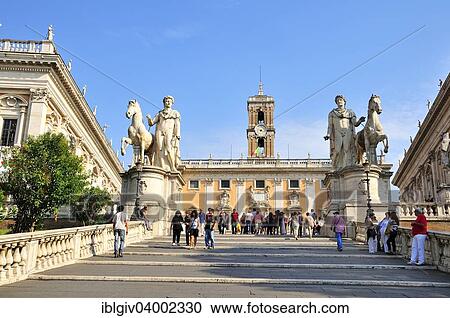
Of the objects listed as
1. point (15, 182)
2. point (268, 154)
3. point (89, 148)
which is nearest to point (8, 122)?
point (15, 182)

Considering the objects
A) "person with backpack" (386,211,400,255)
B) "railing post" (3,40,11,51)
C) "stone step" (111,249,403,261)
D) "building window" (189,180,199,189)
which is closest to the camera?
"stone step" (111,249,403,261)

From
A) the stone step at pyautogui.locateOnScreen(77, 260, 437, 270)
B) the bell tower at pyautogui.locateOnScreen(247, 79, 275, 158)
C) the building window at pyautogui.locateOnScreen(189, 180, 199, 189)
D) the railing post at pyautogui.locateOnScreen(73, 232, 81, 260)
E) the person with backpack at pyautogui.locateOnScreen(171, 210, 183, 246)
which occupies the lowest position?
the stone step at pyautogui.locateOnScreen(77, 260, 437, 270)

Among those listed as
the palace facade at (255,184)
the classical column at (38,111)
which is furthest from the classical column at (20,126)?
the palace facade at (255,184)

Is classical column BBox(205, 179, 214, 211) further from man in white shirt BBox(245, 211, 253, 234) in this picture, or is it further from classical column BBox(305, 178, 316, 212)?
man in white shirt BBox(245, 211, 253, 234)

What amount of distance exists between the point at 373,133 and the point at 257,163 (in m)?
37.4

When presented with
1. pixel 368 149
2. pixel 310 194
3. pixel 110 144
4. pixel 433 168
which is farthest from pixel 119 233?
pixel 110 144

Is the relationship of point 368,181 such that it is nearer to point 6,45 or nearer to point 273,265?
point 273,265

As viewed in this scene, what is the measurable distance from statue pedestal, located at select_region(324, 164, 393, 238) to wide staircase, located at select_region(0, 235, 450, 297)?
6122 mm

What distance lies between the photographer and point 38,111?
2773 centimetres

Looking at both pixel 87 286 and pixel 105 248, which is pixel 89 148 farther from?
pixel 87 286

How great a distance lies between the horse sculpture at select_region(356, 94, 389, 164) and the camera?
57.5 ft

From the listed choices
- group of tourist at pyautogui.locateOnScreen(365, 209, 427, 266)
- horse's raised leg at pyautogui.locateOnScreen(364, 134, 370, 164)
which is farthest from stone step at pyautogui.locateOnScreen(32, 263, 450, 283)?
horse's raised leg at pyautogui.locateOnScreen(364, 134, 370, 164)

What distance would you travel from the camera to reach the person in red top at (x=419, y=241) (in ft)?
30.4

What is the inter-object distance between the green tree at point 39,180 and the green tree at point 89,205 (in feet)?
5.32
